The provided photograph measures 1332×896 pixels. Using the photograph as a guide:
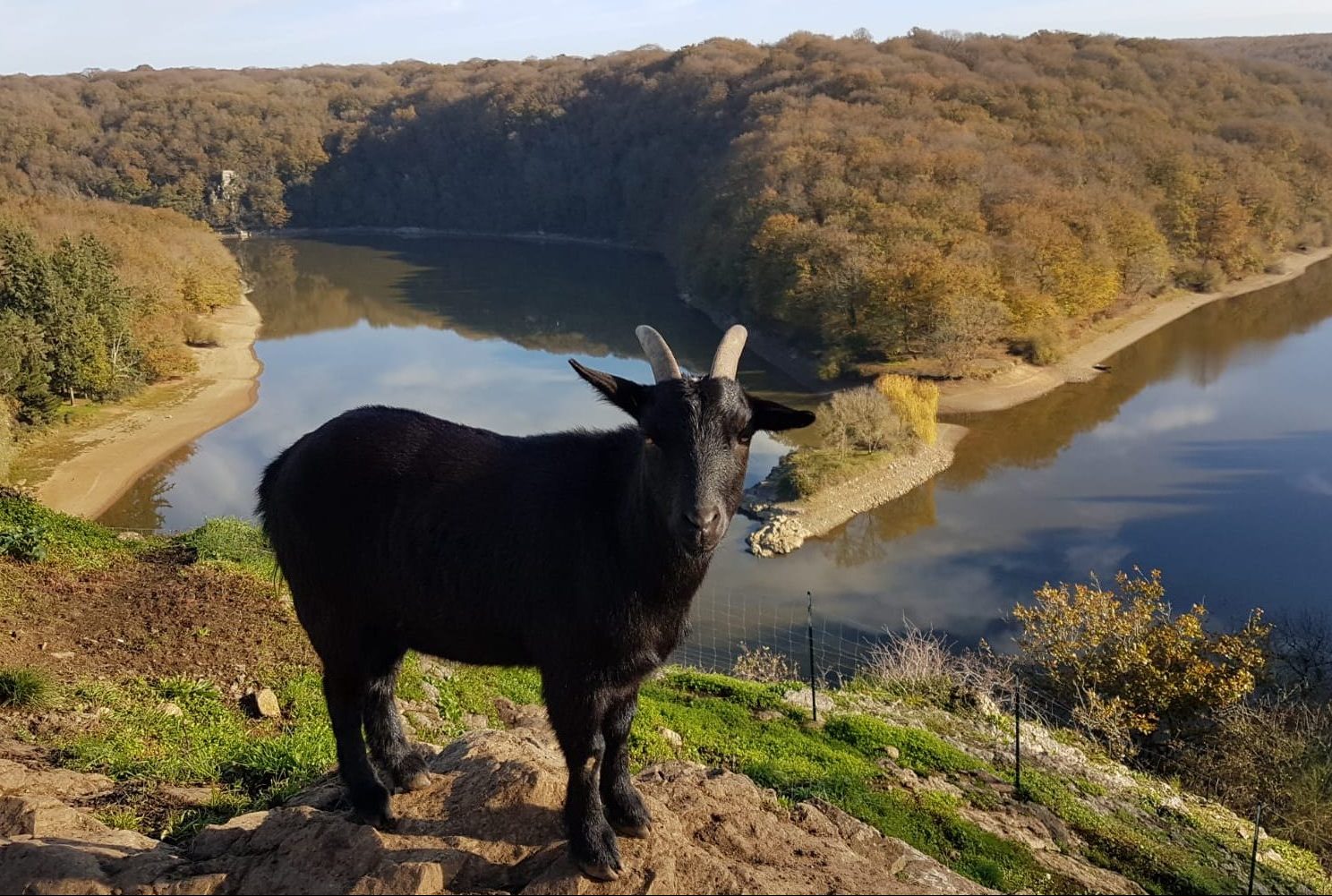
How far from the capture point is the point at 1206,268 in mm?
69938

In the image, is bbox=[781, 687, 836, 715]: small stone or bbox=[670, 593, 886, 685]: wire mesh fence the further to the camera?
bbox=[670, 593, 886, 685]: wire mesh fence

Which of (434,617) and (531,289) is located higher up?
(434,617)

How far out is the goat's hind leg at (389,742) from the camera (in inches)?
235

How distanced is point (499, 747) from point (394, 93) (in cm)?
18123

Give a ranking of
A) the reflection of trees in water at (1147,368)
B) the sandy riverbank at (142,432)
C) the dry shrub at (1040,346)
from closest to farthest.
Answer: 1. the sandy riverbank at (142,432)
2. the reflection of trees in water at (1147,368)
3. the dry shrub at (1040,346)

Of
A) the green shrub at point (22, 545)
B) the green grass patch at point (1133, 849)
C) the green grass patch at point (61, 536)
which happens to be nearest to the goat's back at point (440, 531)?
the green grass patch at point (1133, 849)

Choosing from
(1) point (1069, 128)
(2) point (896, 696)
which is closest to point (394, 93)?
(1) point (1069, 128)

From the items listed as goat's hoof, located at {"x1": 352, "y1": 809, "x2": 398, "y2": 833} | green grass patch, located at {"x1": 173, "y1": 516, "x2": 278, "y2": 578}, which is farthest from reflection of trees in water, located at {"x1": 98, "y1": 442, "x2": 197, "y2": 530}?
goat's hoof, located at {"x1": 352, "y1": 809, "x2": 398, "y2": 833}

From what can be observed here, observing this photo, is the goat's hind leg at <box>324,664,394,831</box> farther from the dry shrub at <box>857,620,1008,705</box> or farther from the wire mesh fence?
the wire mesh fence

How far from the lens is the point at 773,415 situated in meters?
5.05

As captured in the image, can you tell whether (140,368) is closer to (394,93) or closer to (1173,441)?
(1173,441)

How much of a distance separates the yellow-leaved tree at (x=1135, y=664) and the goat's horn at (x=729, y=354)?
511 inches

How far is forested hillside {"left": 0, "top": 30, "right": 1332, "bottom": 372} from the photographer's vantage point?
182 ft

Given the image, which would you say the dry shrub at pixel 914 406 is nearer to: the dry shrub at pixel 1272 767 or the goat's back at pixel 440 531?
the dry shrub at pixel 1272 767
